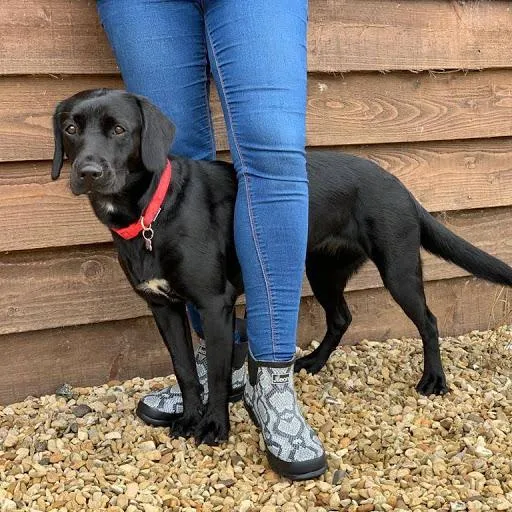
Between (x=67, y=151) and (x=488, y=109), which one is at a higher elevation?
(x=67, y=151)

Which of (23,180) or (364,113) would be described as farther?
(364,113)

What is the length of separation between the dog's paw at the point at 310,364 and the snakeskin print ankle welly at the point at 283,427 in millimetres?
716

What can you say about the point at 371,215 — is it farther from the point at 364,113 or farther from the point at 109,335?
the point at 109,335

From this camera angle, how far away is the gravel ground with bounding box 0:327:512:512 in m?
2.05

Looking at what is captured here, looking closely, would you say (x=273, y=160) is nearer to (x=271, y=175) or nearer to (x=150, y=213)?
(x=271, y=175)

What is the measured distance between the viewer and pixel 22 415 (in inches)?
107

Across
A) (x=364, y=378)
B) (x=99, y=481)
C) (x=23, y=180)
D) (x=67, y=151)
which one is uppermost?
(x=67, y=151)

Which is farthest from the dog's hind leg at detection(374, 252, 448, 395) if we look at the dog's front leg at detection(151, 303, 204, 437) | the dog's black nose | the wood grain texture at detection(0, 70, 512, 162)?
the dog's black nose

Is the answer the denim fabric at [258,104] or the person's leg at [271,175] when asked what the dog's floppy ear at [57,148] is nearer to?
the denim fabric at [258,104]

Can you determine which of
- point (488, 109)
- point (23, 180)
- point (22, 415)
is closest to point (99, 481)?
point (22, 415)

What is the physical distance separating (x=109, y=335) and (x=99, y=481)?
88 centimetres

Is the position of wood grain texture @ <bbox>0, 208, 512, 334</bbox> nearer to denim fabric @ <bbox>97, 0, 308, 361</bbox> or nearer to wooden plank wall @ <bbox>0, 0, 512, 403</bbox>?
wooden plank wall @ <bbox>0, 0, 512, 403</bbox>

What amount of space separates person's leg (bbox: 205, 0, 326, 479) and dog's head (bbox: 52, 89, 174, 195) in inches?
8.5

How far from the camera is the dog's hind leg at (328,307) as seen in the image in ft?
9.73
